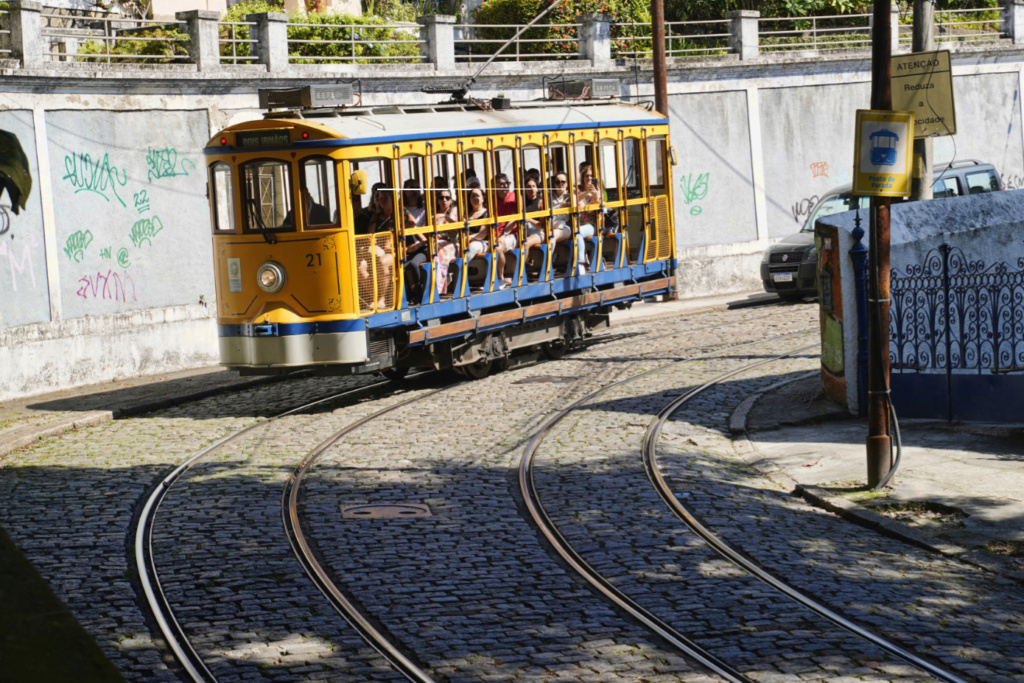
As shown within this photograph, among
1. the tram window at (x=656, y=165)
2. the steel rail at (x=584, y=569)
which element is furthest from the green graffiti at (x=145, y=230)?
the steel rail at (x=584, y=569)

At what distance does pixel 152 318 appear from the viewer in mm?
19500

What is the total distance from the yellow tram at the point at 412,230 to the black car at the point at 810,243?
496cm

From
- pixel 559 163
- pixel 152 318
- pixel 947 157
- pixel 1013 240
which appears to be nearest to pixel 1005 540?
pixel 1013 240

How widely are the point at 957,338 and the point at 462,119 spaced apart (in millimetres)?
7226

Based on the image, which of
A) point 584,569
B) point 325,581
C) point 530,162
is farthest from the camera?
point 530,162

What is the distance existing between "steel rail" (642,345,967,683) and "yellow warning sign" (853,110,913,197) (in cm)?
290

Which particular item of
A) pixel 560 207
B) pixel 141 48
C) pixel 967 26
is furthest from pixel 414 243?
pixel 967 26

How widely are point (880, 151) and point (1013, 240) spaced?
275cm

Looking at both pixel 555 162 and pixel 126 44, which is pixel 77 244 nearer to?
pixel 126 44

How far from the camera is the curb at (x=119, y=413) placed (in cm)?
1382

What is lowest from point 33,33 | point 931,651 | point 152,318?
point 931,651

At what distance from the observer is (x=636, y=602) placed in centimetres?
786

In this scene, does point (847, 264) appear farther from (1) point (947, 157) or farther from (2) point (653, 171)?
(1) point (947, 157)

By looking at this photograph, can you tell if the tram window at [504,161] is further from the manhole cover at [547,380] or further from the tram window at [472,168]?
the manhole cover at [547,380]
